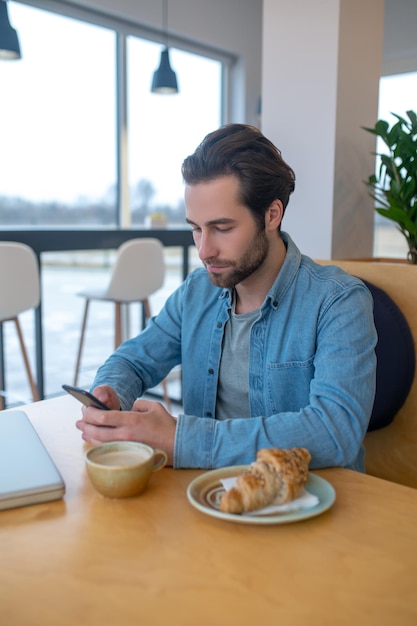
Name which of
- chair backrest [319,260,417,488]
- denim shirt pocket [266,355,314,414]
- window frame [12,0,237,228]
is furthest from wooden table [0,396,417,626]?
window frame [12,0,237,228]

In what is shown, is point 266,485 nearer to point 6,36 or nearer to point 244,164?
point 244,164

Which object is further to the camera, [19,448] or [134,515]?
[19,448]

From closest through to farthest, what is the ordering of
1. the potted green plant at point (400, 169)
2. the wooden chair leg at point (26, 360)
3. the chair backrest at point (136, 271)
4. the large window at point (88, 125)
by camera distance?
the potted green plant at point (400, 169) < the wooden chair leg at point (26, 360) < the chair backrest at point (136, 271) < the large window at point (88, 125)

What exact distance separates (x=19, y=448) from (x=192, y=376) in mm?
494

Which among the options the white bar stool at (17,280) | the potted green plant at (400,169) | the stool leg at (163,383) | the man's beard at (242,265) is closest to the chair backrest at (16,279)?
the white bar stool at (17,280)

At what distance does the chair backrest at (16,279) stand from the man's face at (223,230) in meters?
1.78

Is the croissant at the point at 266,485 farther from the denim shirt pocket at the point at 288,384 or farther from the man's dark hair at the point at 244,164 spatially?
the man's dark hair at the point at 244,164

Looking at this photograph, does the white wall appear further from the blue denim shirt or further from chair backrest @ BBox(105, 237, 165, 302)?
chair backrest @ BBox(105, 237, 165, 302)

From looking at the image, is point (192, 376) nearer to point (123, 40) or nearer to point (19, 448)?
point (19, 448)

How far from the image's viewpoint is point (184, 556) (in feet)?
2.19

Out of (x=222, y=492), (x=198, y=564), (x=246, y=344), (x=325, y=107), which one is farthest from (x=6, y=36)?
(x=198, y=564)

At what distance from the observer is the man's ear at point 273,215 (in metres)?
1.26

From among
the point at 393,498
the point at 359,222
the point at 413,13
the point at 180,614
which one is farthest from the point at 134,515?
the point at 413,13

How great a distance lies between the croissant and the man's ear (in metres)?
0.60
